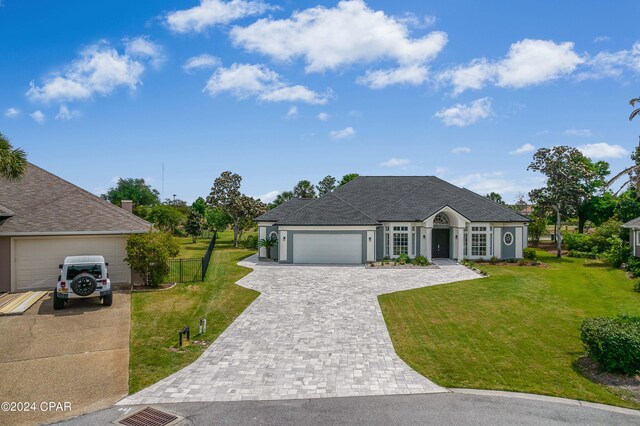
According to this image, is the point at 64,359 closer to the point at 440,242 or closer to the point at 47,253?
the point at 47,253

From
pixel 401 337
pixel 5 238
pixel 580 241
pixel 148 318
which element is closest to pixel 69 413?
pixel 148 318

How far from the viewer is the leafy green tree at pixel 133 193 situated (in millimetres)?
94875

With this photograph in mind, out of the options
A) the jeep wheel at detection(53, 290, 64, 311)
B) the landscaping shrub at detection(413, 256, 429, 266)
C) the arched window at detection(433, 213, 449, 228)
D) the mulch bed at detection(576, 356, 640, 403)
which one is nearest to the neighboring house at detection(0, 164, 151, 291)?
the jeep wheel at detection(53, 290, 64, 311)

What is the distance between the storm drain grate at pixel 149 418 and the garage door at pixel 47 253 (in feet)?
45.1

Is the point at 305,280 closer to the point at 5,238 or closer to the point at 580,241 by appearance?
the point at 5,238

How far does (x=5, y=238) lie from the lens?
60.0 ft

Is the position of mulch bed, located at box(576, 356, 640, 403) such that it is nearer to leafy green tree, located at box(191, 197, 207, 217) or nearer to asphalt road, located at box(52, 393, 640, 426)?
asphalt road, located at box(52, 393, 640, 426)

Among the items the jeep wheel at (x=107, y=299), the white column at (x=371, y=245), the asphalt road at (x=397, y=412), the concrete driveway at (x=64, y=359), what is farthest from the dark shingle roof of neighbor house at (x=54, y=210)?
the white column at (x=371, y=245)

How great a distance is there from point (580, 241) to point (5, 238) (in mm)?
43574

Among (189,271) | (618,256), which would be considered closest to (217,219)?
(189,271)

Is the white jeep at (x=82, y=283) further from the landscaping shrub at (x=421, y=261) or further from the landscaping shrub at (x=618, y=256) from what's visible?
the landscaping shrub at (x=618, y=256)

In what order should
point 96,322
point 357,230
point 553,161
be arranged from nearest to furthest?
point 96,322, point 357,230, point 553,161

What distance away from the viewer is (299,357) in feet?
36.3

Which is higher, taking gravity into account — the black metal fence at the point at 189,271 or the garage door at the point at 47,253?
the garage door at the point at 47,253
